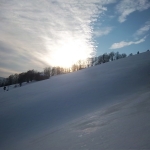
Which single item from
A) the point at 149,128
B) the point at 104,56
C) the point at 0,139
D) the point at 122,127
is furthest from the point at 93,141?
the point at 104,56

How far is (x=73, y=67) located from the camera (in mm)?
105188

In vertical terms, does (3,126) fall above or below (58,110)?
below

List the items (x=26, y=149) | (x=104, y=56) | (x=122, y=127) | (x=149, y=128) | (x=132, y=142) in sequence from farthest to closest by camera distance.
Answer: (x=104, y=56), (x=26, y=149), (x=122, y=127), (x=149, y=128), (x=132, y=142)

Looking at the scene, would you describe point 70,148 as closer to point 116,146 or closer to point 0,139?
point 116,146

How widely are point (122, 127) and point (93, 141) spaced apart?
1328 millimetres

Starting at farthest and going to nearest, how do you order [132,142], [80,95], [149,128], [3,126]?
[80,95], [3,126], [149,128], [132,142]

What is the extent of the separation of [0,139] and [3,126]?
3191 mm

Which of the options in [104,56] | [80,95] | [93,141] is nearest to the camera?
[93,141]

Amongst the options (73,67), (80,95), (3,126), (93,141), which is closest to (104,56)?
(73,67)

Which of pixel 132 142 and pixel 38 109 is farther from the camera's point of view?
pixel 38 109

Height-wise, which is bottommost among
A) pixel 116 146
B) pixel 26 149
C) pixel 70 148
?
pixel 26 149

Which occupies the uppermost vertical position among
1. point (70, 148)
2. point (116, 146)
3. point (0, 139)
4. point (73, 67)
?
point (73, 67)

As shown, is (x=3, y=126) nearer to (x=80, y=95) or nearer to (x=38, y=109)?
(x=38, y=109)

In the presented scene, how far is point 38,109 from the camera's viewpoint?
16.3 metres
